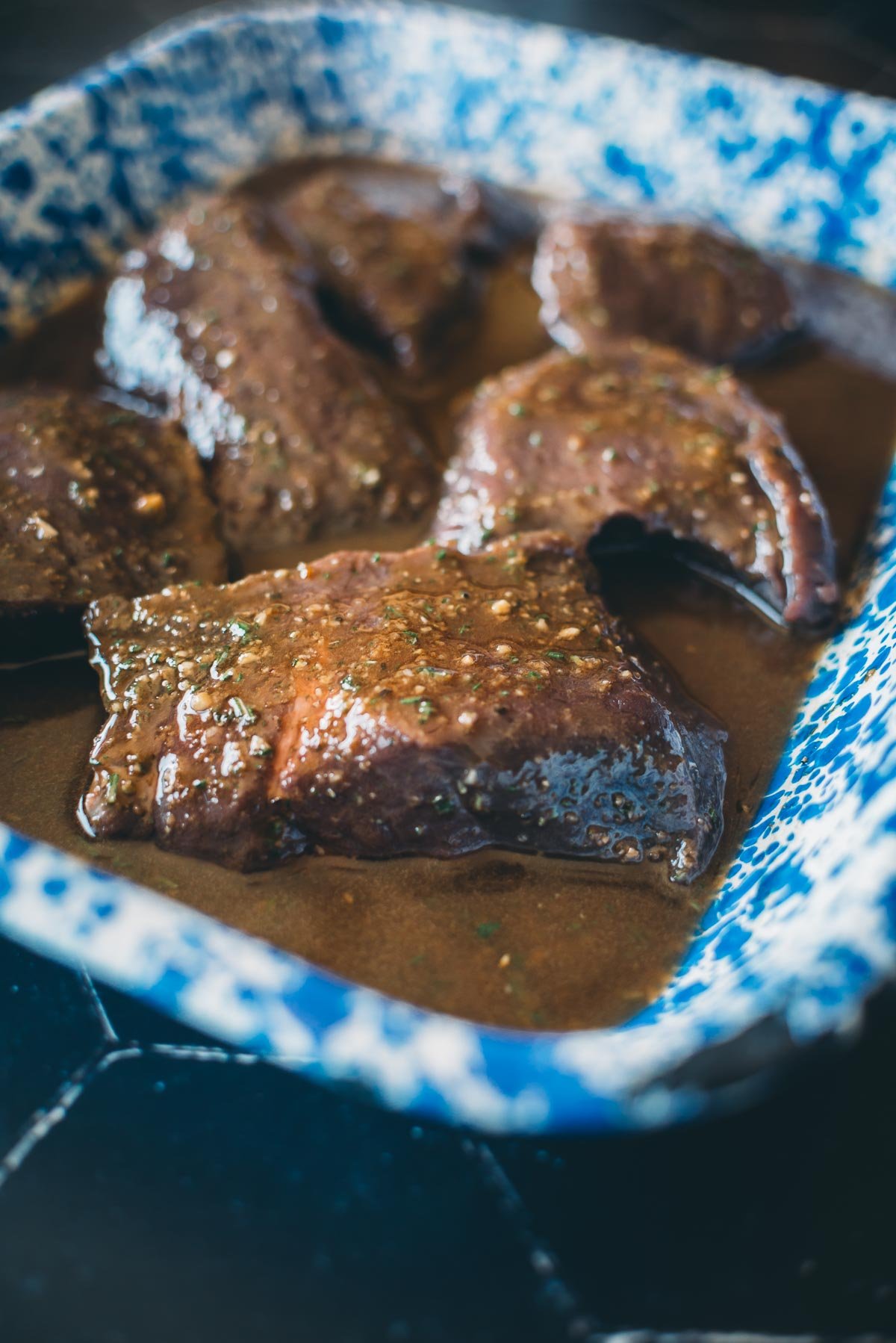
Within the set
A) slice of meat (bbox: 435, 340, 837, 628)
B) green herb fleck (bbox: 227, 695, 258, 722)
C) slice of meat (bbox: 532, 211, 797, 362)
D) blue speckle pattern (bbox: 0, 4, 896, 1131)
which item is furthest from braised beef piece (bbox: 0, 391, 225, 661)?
slice of meat (bbox: 532, 211, 797, 362)

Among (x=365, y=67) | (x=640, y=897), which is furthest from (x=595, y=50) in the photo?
(x=640, y=897)

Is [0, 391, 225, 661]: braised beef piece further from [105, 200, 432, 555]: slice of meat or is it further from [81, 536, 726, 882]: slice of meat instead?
[81, 536, 726, 882]: slice of meat

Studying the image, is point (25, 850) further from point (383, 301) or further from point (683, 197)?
point (683, 197)

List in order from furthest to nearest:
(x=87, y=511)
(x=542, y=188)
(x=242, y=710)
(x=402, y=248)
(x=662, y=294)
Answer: (x=542, y=188) < (x=402, y=248) < (x=662, y=294) < (x=87, y=511) < (x=242, y=710)

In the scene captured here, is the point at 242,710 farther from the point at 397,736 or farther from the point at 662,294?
the point at 662,294

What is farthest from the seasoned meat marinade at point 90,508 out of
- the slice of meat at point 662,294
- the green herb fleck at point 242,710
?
the slice of meat at point 662,294

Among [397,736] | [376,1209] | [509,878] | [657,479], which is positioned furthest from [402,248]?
[376,1209]

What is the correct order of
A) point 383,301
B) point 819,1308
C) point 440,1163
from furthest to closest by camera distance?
point 383,301 < point 440,1163 < point 819,1308
